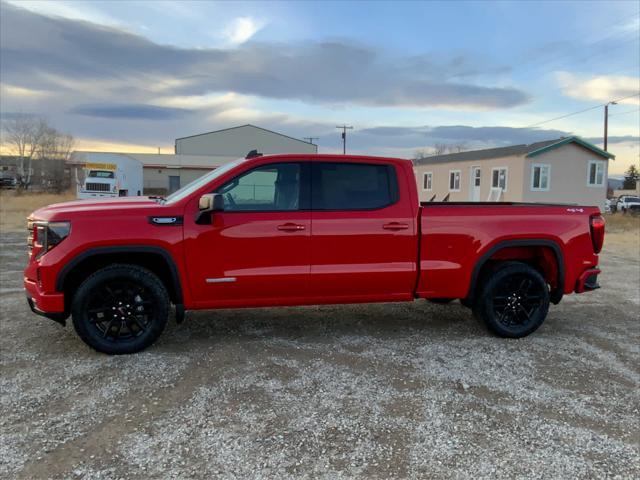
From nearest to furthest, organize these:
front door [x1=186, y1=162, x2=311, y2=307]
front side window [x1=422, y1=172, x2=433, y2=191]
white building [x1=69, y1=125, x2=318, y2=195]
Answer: front door [x1=186, y1=162, x2=311, y2=307]
front side window [x1=422, y1=172, x2=433, y2=191]
white building [x1=69, y1=125, x2=318, y2=195]

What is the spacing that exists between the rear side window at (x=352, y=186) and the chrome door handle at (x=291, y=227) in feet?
0.81

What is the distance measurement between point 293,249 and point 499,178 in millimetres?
26497

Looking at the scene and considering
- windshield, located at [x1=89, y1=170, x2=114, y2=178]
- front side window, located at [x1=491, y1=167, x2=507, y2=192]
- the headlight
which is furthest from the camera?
windshield, located at [x1=89, y1=170, x2=114, y2=178]

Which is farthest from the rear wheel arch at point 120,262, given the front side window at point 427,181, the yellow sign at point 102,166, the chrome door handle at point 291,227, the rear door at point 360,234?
the front side window at point 427,181

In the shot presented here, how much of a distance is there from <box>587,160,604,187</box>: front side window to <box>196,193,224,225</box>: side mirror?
95.9ft

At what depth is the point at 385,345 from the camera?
5055 mm

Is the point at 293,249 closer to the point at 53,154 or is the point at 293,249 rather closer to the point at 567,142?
the point at 567,142

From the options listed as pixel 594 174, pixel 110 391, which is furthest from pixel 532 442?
pixel 594 174

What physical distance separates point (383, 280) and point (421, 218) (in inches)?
28.9

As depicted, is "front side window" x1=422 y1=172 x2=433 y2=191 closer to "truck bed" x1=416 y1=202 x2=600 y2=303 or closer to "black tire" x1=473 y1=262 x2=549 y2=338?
"truck bed" x1=416 y1=202 x2=600 y2=303

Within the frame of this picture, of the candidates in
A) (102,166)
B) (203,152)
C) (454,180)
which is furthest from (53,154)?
(454,180)

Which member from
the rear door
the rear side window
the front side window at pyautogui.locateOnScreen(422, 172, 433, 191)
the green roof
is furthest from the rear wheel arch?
the front side window at pyautogui.locateOnScreen(422, 172, 433, 191)

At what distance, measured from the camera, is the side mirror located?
14.4 ft

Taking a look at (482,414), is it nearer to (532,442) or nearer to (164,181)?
(532,442)
